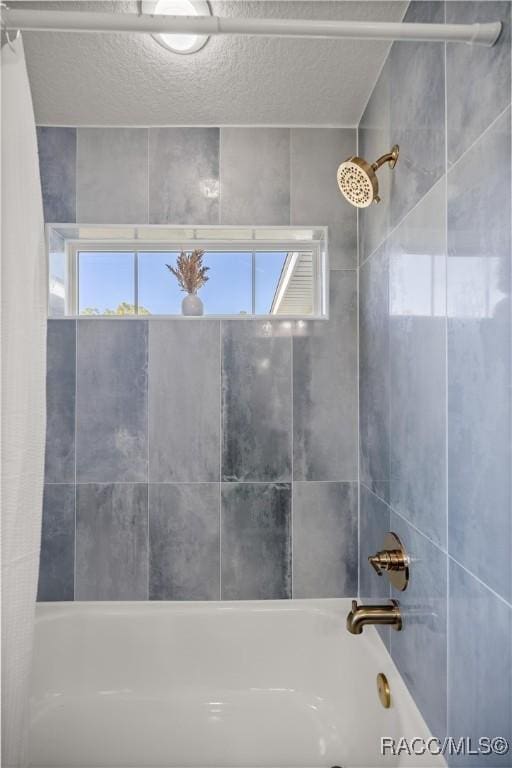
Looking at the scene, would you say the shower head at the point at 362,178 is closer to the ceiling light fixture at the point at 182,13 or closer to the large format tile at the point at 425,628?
the ceiling light fixture at the point at 182,13

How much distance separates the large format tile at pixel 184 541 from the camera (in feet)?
6.15

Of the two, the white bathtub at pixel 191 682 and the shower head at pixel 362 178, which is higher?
the shower head at pixel 362 178

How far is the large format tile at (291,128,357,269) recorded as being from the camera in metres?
1.92

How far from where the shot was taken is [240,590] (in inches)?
74.1

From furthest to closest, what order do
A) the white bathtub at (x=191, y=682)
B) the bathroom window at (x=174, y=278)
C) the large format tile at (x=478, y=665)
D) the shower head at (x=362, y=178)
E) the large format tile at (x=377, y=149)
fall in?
the bathroom window at (x=174, y=278), the white bathtub at (x=191, y=682), the large format tile at (x=377, y=149), the shower head at (x=362, y=178), the large format tile at (x=478, y=665)

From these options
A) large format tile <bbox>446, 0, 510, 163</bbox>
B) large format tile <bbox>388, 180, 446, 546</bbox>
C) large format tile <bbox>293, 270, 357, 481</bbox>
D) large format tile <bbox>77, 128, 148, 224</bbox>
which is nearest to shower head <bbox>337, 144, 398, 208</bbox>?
large format tile <bbox>388, 180, 446, 546</bbox>

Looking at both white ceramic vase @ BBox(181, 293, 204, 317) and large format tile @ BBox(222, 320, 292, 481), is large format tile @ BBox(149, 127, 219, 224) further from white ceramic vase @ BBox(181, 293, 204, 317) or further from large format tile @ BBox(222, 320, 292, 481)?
large format tile @ BBox(222, 320, 292, 481)

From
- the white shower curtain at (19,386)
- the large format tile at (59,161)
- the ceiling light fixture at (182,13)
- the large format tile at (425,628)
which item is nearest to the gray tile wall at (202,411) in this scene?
the large format tile at (59,161)

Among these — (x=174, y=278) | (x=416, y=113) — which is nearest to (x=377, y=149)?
(x=416, y=113)

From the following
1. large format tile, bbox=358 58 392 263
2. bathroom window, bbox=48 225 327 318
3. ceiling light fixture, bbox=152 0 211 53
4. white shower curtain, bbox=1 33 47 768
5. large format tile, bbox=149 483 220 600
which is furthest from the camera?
bathroom window, bbox=48 225 327 318

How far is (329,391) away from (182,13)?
4.37 ft

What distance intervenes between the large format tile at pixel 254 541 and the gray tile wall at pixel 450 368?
1.53ft

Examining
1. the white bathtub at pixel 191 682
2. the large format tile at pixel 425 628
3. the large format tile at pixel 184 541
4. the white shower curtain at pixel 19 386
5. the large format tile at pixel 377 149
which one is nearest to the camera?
the white shower curtain at pixel 19 386

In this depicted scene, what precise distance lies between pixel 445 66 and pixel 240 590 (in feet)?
6.01
